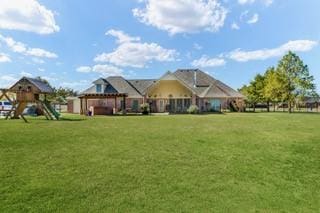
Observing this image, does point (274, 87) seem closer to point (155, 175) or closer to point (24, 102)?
point (24, 102)

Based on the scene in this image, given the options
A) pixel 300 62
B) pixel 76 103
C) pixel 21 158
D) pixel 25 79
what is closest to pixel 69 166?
pixel 21 158

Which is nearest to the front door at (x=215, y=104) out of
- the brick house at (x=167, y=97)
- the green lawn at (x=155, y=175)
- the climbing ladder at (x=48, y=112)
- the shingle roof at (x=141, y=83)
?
the brick house at (x=167, y=97)

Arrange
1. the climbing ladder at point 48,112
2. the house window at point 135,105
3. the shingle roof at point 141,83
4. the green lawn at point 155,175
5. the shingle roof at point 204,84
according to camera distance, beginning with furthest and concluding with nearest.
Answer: the shingle roof at point 141,83 → the shingle roof at point 204,84 → the house window at point 135,105 → the climbing ladder at point 48,112 → the green lawn at point 155,175

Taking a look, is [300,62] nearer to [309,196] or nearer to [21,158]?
[309,196]

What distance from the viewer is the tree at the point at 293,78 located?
4688cm

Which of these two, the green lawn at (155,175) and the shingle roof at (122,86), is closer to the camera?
the green lawn at (155,175)

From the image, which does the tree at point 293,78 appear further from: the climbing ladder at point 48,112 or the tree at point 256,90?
the climbing ladder at point 48,112

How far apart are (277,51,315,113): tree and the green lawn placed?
122ft

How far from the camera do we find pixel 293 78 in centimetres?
4762

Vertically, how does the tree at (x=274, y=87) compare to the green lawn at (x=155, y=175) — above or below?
above

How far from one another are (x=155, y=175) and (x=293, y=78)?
45235mm

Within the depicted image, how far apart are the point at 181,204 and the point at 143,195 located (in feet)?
3.25

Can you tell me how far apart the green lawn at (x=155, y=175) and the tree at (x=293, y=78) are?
37138 mm

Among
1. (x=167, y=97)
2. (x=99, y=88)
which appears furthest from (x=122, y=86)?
(x=167, y=97)
